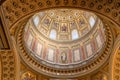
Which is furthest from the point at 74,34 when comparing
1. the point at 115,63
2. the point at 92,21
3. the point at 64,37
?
the point at 115,63

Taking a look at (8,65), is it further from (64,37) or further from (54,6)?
(64,37)

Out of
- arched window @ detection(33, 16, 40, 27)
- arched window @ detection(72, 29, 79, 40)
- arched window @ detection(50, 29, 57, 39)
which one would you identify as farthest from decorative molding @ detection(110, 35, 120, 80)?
arched window @ detection(33, 16, 40, 27)

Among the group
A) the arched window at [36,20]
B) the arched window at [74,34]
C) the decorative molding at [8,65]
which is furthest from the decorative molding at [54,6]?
the arched window at [74,34]

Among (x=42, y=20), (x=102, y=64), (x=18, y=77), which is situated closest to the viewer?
(x=18, y=77)

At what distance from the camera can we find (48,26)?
97.1 feet

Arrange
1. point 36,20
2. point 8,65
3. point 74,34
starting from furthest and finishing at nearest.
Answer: point 74,34, point 36,20, point 8,65

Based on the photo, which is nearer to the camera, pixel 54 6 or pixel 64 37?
pixel 54 6

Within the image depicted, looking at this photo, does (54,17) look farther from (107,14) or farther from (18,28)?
(107,14)

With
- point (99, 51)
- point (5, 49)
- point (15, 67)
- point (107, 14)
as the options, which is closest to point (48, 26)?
point (99, 51)

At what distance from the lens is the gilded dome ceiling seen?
26234 millimetres

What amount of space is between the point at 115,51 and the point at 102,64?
2.75 metres

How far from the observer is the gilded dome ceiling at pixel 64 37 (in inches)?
1033

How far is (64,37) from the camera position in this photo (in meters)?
29.5

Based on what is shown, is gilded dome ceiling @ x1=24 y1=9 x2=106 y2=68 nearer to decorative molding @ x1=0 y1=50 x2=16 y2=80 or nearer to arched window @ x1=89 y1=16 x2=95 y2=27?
arched window @ x1=89 y1=16 x2=95 y2=27
